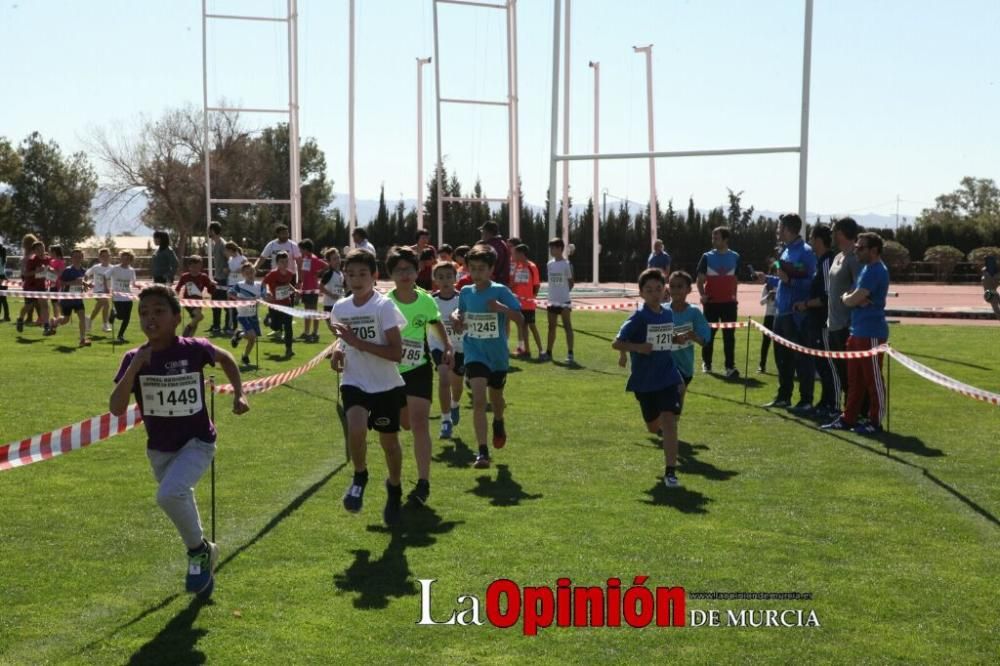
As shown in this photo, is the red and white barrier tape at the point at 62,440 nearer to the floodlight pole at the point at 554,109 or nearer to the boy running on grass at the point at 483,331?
the boy running on grass at the point at 483,331

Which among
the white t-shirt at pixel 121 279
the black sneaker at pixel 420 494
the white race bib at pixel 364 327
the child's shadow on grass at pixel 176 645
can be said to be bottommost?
the child's shadow on grass at pixel 176 645

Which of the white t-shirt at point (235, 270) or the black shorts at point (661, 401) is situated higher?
the white t-shirt at point (235, 270)

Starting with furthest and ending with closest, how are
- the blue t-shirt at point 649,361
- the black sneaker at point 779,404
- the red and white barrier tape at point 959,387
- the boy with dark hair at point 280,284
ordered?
1. the boy with dark hair at point 280,284
2. the black sneaker at point 779,404
3. the red and white barrier tape at point 959,387
4. the blue t-shirt at point 649,361

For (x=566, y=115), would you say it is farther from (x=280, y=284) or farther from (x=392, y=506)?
(x=392, y=506)

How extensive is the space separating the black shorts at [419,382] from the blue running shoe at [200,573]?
2748 mm

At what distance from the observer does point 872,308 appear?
12312mm

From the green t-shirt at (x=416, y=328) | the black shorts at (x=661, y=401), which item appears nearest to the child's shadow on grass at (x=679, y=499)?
the black shorts at (x=661, y=401)

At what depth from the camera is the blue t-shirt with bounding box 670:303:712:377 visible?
10579 millimetres

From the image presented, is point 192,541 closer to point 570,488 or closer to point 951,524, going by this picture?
point 570,488

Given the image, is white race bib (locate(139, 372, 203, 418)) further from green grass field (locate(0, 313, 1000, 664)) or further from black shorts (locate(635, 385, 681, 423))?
black shorts (locate(635, 385, 681, 423))

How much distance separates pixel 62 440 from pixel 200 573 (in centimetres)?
190

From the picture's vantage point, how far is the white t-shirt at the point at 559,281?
66.5ft

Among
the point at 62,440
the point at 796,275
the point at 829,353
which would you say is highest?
the point at 796,275

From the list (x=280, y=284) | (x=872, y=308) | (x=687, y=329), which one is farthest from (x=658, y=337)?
(x=280, y=284)
